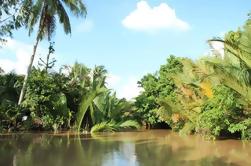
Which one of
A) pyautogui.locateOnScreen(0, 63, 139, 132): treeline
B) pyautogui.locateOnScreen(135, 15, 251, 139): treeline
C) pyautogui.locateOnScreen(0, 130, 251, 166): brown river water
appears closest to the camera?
pyautogui.locateOnScreen(0, 130, 251, 166): brown river water

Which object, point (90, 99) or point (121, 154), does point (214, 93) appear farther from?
point (90, 99)

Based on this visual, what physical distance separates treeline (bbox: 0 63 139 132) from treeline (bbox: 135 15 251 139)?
346cm

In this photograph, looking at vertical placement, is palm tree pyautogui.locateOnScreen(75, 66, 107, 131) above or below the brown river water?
above

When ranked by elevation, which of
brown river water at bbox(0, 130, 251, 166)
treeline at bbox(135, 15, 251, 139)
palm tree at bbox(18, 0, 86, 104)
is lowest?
brown river water at bbox(0, 130, 251, 166)

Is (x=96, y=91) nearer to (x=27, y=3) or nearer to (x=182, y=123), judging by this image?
(x=182, y=123)

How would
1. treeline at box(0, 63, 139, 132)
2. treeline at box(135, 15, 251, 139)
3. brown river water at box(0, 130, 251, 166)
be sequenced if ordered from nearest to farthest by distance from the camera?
brown river water at box(0, 130, 251, 166) < treeline at box(135, 15, 251, 139) < treeline at box(0, 63, 139, 132)

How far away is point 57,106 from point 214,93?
10216 mm

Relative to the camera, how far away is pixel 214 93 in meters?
19.1

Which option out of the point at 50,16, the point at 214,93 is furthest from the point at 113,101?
the point at 214,93

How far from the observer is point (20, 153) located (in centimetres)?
1424

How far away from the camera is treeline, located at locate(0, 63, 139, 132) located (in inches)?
963

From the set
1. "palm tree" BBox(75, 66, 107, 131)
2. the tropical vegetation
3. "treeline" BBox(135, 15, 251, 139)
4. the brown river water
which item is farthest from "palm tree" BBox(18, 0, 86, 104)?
the brown river water

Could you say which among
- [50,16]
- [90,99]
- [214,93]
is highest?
[50,16]

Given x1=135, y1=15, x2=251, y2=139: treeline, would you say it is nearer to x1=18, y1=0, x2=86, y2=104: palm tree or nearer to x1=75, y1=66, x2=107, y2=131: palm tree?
x1=75, y1=66, x2=107, y2=131: palm tree
